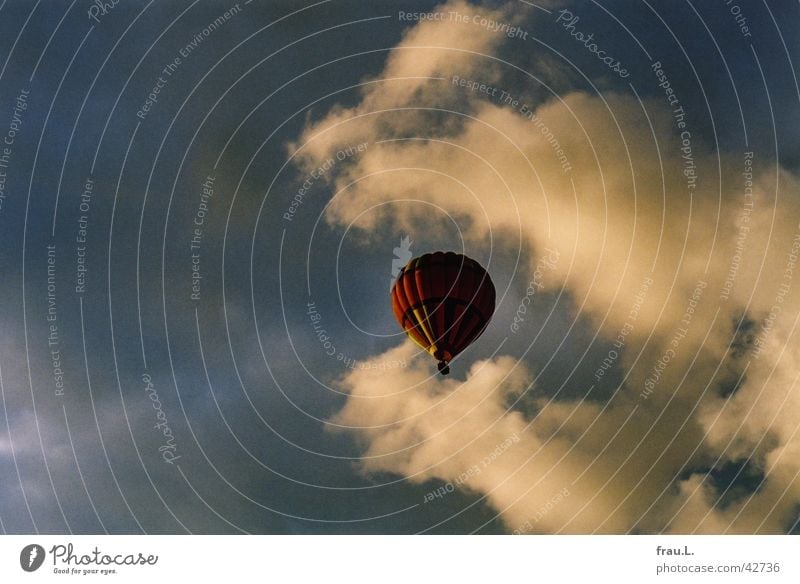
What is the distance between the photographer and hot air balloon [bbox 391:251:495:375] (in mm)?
39188

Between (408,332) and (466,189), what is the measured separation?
9.43 metres

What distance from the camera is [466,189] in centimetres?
4434

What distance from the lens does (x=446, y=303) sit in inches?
1540
